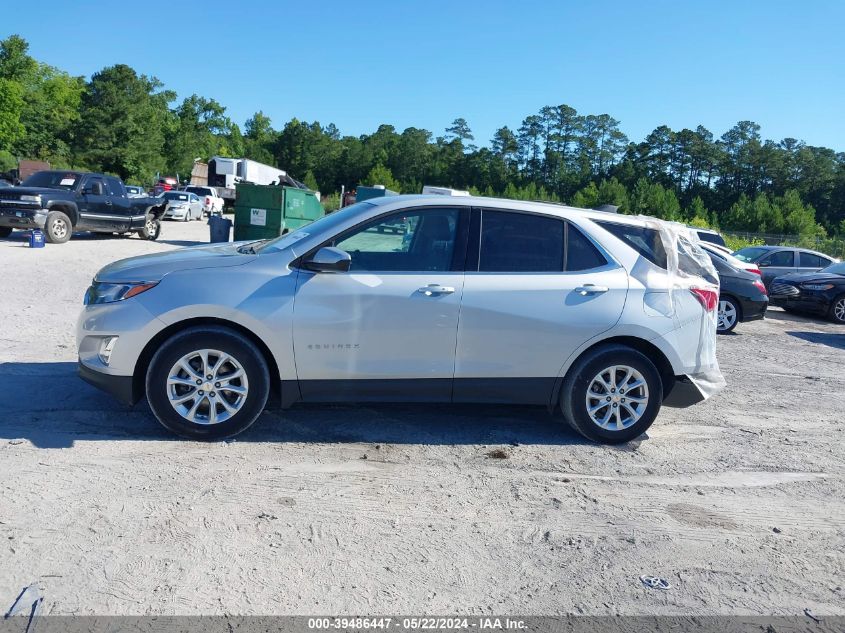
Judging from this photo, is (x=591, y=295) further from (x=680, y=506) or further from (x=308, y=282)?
(x=308, y=282)

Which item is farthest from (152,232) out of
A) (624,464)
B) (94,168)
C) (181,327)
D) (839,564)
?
(94,168)

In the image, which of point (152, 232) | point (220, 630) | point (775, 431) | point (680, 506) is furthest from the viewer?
point (152, 232)

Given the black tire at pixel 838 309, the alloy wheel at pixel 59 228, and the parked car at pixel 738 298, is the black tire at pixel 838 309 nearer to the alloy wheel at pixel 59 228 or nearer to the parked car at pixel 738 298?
the parked car at pixel 738 298

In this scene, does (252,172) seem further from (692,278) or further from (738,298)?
(692,278)

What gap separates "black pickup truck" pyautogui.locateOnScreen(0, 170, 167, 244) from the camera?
17.2 meters

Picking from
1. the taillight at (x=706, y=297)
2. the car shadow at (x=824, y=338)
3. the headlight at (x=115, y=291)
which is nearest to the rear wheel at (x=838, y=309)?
the car shadow at (x=824, y=338)

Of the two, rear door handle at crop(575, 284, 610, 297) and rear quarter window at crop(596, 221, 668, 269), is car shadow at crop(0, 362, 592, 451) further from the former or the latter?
rear quarter window at crop(596, 221, 668, 269)

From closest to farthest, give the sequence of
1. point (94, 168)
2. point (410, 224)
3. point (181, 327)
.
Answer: point (181, 327)
point (410, 224)
point (94, 168)

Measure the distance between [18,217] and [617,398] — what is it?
1646 centimetres

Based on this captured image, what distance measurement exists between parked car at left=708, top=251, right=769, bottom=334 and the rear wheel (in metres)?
3.77

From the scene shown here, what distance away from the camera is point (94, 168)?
240 ft

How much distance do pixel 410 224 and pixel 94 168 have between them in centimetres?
7693

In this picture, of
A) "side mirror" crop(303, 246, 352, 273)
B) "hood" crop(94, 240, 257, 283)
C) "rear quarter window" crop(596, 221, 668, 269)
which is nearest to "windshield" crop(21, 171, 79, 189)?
"hood" crop(94, 240, 257, 283)

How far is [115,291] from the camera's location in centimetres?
504
